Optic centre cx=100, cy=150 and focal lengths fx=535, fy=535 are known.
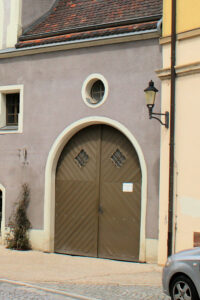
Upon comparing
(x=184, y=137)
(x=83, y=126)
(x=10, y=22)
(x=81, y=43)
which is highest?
(x=10, y=22)

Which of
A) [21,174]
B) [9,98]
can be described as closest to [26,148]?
[21,174]

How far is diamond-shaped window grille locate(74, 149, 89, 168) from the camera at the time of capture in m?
13.6

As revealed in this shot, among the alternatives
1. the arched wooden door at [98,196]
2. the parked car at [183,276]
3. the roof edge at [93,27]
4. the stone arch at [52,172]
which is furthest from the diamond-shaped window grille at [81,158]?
the parked car at [183,276]

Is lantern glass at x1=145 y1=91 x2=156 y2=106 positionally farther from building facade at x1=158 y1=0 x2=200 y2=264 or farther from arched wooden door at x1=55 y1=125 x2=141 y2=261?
arched wooden door at x1=55 y1=125 x2=141 y2=261

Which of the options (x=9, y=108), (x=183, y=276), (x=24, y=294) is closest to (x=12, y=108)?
(x=9, y=108)

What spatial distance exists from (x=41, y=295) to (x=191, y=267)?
2.70m

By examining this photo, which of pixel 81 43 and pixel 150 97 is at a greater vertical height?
pixel 81 43

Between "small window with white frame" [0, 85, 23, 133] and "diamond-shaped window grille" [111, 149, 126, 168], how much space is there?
319 cm

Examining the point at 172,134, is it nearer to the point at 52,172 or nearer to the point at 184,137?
the point at 184,137

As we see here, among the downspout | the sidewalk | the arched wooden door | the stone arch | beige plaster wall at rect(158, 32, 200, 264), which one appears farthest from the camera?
the stone arch

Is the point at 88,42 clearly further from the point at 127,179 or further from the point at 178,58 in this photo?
the point at 127,179

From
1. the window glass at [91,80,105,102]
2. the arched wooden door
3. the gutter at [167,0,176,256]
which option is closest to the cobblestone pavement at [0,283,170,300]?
the gutter at [167,0,176,256]

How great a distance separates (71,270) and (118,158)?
3076 millimetres

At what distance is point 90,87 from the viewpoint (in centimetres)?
1360
